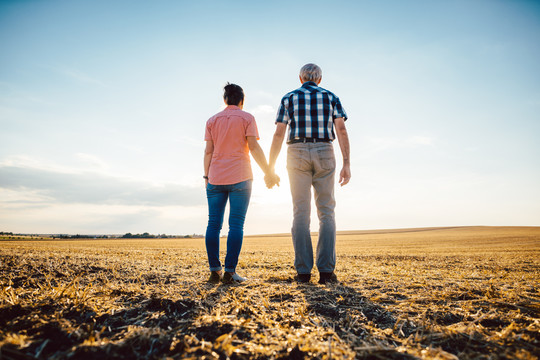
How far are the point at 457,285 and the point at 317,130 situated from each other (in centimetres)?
283

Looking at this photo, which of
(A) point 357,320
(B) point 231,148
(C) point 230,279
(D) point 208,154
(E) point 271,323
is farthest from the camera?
(D) point 208,154

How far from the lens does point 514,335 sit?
205cm

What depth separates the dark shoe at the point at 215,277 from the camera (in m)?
4.05

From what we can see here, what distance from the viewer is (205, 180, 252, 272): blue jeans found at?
4.15m

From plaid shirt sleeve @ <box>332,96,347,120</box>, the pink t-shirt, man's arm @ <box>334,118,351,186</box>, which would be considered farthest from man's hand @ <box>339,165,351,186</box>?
the pink t-shirt

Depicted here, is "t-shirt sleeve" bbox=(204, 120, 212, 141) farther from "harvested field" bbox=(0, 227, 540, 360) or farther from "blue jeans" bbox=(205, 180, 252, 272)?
"harvested field" bbox=(0, 227, 540, 360)

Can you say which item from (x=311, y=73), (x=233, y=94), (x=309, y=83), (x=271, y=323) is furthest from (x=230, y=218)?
(x=311, y=73)

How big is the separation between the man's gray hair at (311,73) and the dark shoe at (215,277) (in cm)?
338

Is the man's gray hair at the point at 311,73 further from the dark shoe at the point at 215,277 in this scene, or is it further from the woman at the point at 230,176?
the dark shoe at the point at 215,277

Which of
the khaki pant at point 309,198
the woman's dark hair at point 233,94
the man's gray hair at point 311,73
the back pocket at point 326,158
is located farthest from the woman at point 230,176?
the man's gray hair at point 311,73

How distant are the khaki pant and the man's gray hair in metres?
1.20

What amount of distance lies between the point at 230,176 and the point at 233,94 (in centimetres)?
135

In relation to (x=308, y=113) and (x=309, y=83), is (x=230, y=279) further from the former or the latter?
(x=309, y=83)

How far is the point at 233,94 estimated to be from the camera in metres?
4.59
